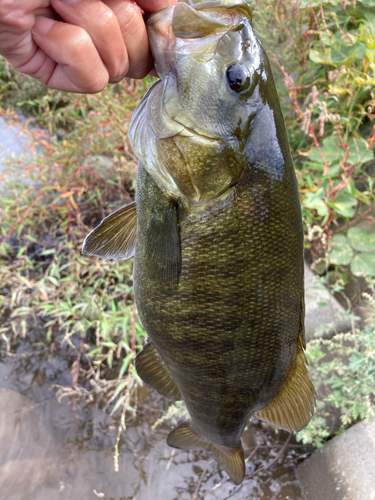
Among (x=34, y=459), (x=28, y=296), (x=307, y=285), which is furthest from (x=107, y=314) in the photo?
(x=307, y=285)

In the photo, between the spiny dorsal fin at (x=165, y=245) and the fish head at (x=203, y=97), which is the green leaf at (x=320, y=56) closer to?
the fish head at (x=203, y=97)

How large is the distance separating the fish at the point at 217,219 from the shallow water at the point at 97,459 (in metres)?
1.44

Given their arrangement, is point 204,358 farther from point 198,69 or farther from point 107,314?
point 107,314

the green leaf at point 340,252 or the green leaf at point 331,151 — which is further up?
the green leaf at point 331,151

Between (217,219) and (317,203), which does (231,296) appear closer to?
(217,219)

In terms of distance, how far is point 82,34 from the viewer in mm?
818

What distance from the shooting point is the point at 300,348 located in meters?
1.08

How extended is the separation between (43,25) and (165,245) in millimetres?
645

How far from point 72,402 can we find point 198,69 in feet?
7.98

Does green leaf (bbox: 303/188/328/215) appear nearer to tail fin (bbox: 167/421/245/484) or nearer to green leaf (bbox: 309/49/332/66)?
green leaf (bbox: 309/49/332/66)

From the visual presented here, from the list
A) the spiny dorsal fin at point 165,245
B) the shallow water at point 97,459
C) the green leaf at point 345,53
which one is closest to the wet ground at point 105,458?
the shallow water at point 97,459

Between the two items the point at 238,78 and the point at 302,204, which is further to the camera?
the point at 302,204

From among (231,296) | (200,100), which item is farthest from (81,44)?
(231,296)

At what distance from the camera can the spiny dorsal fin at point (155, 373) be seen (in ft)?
4.09
